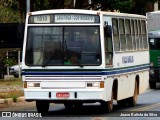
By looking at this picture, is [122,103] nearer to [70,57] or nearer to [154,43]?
[70,57]

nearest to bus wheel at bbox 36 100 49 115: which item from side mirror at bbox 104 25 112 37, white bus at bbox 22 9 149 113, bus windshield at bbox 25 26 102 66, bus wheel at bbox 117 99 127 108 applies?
white bus at bbox 22 9 149 113

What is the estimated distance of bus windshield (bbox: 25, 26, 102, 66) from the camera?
1789 cm

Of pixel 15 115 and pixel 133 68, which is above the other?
pixel 133 68

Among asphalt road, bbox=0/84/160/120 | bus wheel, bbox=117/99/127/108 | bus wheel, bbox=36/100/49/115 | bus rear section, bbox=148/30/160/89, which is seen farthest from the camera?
bus rear section, bbox=148/30/160/89

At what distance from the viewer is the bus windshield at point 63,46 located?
17891 millimetres

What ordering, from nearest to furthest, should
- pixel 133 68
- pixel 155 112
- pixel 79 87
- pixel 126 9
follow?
pixel 79 87 → pixel 155 112 → pixel 133 68 → pixel 126 9

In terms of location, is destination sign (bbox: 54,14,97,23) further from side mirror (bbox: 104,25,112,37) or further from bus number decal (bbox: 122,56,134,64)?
bus number decal (bbox: 122,56,134,64)

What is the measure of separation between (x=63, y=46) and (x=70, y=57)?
1.28ft

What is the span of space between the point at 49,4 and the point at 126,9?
549 centimetres

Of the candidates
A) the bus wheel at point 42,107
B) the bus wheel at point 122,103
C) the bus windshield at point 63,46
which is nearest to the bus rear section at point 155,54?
the bus wheel at point 122,103

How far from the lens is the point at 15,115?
18.5m

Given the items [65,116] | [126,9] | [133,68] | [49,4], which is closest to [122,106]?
[133,68]

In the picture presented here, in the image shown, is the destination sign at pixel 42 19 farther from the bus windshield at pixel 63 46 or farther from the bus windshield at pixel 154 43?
the bus windshield at pixel 154 43

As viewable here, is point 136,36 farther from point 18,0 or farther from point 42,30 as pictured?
point 18,0
